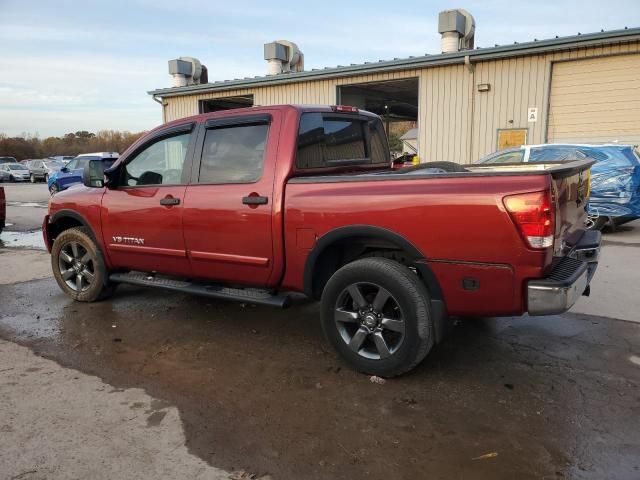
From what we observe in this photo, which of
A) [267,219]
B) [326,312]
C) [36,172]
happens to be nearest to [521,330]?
[326,312]

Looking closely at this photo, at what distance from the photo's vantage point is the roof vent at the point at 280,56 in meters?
18.6

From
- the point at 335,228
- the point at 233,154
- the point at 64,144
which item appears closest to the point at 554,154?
the point at 233,154

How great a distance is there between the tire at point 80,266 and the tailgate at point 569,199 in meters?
4.22

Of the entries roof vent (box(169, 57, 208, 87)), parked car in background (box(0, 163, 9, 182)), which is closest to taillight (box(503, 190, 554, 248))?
roof vent (box(169, 57, 208, 87))

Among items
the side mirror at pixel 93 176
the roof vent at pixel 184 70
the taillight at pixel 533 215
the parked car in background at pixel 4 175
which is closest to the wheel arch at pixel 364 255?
the taillight at pixel 533 215

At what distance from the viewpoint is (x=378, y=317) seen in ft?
11.7

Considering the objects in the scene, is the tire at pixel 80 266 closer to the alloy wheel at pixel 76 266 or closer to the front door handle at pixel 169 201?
the alloy wheel at pixel 76 266

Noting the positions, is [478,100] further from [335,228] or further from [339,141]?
[335,228]

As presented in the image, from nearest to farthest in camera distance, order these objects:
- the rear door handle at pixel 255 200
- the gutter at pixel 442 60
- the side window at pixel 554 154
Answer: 1. the rear door handle at pixel 255 200
2. the side window at pixel 554 154
3. the gutter at pixel 442 60

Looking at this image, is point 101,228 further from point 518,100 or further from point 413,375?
point 518,100

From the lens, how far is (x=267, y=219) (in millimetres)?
3951

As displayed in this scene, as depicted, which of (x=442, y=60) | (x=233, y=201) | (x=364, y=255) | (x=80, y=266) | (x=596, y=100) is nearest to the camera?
(x=364, y=255)

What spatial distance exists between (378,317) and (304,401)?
75cm

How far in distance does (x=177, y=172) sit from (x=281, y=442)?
2.69 m
